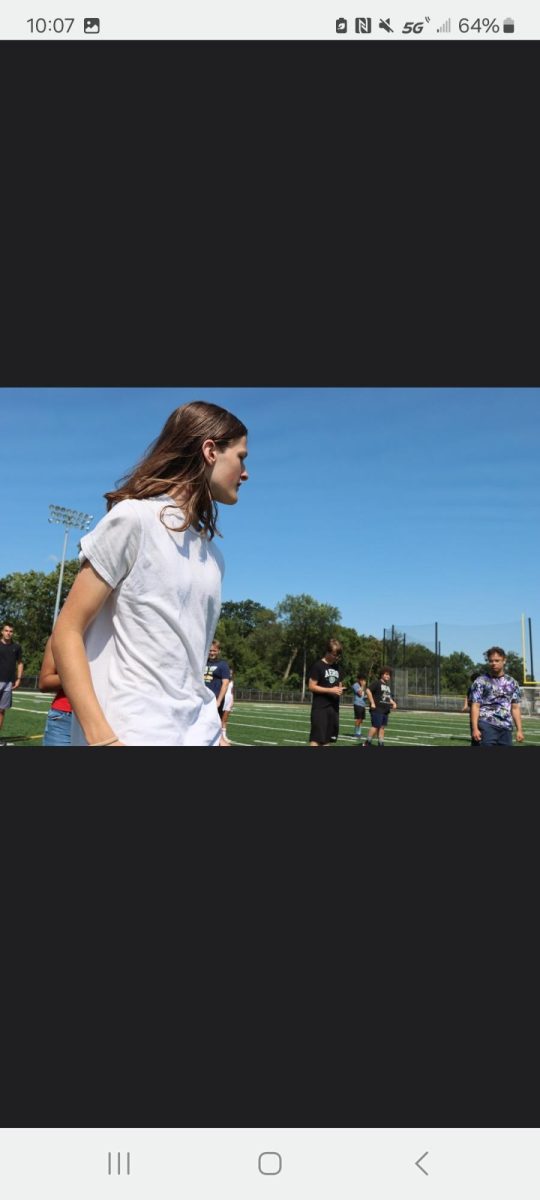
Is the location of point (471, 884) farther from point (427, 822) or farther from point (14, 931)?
point (14, 931)

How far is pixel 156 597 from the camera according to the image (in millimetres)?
1334

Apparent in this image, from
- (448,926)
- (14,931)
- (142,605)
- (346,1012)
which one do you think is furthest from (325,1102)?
(142,605)

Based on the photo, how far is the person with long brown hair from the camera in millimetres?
1203

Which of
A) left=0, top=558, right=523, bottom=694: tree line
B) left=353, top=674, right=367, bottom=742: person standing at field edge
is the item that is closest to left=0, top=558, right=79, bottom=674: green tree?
left=0, top=558, right=523, bottom=694: tree line

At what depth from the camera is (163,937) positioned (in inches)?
27.2

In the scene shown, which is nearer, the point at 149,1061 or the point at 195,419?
the point at 149,1061

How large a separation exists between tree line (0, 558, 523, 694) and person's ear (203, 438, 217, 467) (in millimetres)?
52944

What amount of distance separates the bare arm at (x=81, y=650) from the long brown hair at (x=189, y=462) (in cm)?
25

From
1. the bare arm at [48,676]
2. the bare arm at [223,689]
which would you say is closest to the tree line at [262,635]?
the bare arm at [223,689]

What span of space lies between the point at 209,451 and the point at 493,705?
817cm

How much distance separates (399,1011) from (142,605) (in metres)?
0.81

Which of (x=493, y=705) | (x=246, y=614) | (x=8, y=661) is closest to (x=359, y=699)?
(x=8, y=661)
